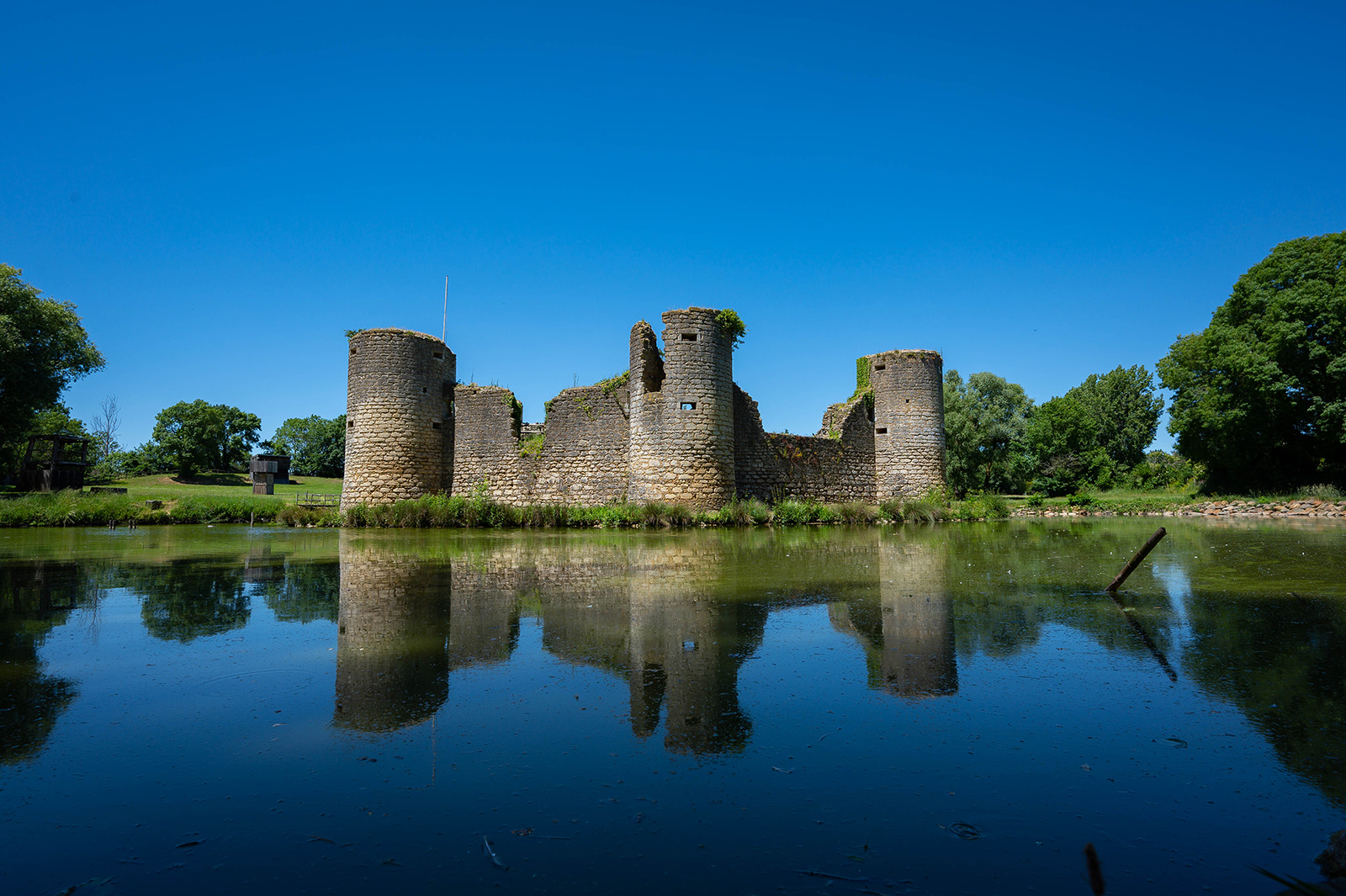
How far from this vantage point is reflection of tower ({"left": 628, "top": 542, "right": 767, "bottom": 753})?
3453 mm

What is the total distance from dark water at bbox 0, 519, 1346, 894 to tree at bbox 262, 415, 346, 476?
78.1 metres

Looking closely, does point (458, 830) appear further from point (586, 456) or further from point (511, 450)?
point (511, 450)

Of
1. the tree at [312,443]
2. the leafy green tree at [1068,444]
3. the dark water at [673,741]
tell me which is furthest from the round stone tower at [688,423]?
the tree at [312,443]

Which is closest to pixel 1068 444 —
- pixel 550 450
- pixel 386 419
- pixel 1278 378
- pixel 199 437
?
pixel 1278 378

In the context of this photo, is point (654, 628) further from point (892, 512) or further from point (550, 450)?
point (892, 512)

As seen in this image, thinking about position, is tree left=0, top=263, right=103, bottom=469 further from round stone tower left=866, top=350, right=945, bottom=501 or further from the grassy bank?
round stone tower left=866, top=350, right=945, bottom=501

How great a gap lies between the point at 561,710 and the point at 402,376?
72.7 ft

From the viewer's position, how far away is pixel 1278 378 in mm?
26922

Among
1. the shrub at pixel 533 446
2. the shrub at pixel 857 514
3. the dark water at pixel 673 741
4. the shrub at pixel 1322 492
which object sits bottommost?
the dark water at pixel 673 741

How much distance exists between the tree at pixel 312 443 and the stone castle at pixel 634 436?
197 ft

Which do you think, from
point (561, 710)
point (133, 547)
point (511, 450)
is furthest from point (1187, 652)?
point (511, 450)

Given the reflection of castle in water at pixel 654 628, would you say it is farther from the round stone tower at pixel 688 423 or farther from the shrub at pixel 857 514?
the shrub at pixel 857 514

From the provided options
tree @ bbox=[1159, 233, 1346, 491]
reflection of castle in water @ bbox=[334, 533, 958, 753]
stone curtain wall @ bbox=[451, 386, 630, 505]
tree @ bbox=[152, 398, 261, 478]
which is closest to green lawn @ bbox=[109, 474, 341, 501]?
tree @ bbox=[152, 398, 261, 478]

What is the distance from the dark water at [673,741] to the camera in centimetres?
227
